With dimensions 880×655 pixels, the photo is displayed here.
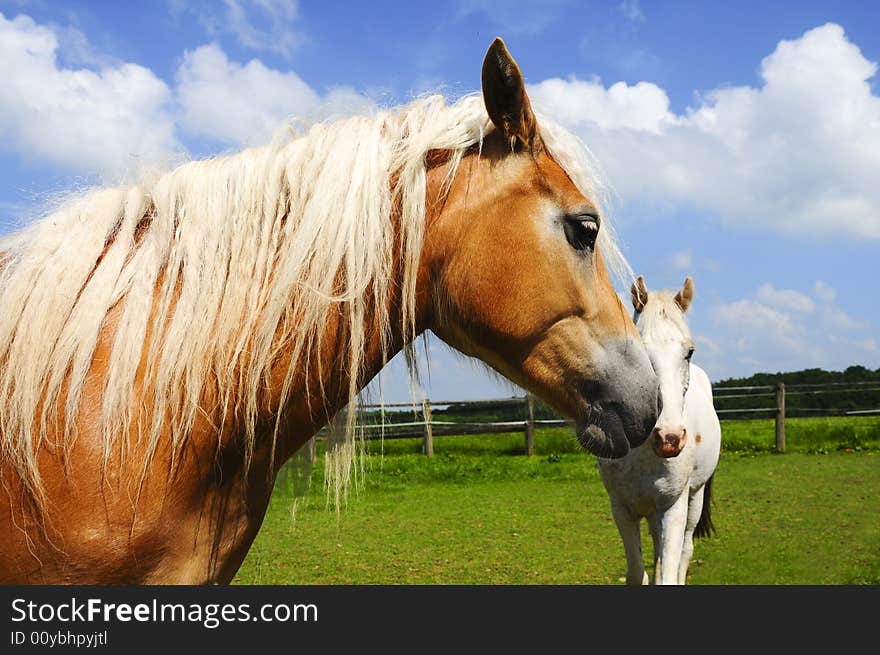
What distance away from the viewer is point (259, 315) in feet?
5.48

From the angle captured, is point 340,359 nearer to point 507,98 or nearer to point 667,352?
point 507,98

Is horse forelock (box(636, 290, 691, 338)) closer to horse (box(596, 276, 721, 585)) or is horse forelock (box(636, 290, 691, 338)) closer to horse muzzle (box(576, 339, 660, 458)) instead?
horse (box(596, 276, 721, 585))

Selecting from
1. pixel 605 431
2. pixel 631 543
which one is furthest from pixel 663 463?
pixel 605 431

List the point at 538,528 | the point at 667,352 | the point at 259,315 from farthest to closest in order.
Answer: the point at 538,528 → the point at 667,352 → the point at 259,315

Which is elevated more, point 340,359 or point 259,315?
point 259,315

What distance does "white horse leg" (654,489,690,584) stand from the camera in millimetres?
4434

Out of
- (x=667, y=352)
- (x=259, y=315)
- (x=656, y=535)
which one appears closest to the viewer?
(x=259, y=315)

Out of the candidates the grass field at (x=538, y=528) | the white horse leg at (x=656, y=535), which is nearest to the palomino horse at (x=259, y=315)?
the grass field at (x=538, y=528)

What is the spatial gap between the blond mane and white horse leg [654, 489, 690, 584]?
11.6ft

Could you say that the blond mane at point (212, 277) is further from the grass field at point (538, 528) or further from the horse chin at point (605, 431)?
the grass field at point (538, 528)

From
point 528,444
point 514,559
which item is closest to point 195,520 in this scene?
point 514,559

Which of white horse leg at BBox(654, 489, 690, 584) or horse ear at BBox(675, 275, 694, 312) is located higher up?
horse ear at BBox(675, 275, 694, 312)

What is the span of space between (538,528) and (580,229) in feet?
24.9

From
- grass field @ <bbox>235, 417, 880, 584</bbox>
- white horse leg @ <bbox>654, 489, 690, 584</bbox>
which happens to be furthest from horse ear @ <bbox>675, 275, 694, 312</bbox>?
grass field @ <bbox>235, 417, 880, 584</bbox>
